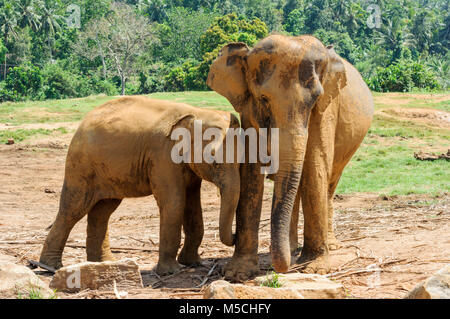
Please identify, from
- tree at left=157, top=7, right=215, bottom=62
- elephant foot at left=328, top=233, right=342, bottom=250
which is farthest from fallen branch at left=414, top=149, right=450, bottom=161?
→ tree at left=157, top=7, right=215, bottom=62

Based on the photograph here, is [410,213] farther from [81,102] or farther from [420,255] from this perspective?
[81,102]

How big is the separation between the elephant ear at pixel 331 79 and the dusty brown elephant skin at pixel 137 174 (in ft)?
3.06

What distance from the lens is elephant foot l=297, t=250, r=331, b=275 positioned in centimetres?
679

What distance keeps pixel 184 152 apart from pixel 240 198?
81 centimetres

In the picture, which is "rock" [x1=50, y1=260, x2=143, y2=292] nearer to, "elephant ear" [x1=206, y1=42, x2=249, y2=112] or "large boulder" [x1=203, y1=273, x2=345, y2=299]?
"large boulder" [x1=203, y1=273, x2=345, y2=299]

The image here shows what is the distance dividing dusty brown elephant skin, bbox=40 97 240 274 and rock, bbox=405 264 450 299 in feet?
7.62

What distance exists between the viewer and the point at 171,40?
50844 mm

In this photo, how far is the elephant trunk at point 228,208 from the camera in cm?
643

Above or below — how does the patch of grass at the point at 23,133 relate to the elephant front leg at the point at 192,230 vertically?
below

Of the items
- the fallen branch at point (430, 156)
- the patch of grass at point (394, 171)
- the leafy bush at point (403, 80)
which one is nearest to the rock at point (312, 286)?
the patch of grass at point (394, 171)

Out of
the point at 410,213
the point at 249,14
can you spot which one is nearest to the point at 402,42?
the point at 249,14

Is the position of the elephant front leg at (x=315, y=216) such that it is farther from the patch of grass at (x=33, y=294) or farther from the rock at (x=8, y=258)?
the rock at (x=8, y=258)

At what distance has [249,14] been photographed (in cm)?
6197

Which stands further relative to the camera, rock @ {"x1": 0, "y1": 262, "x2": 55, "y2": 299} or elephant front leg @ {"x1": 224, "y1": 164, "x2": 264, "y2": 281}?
elephant front leg @ {"x1": 224, "y1": 164, "x2": 264, "y2": 281}
